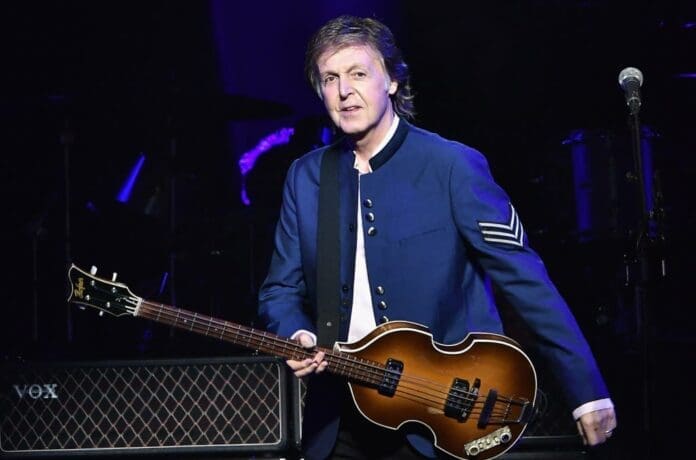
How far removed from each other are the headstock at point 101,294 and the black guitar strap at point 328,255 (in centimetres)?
54

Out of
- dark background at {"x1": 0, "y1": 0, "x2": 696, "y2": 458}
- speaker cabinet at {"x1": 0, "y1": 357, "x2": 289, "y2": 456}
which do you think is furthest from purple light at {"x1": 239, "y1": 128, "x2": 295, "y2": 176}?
speaker cabinet at {"x1": 0, "y1": 357, "x2": 289, "y2": 456}

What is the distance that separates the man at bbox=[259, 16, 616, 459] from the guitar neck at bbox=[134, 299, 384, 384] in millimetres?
37

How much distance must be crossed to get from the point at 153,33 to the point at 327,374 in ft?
16.7

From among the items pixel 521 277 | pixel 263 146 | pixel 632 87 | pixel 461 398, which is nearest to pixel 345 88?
pixel 521 277

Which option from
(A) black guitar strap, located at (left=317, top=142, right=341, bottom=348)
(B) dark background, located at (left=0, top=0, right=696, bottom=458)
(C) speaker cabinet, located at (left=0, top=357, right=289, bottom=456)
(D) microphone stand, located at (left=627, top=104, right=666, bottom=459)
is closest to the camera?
(A) black guitar strap, located at (left=317, top=142, right=341, bottom=348)

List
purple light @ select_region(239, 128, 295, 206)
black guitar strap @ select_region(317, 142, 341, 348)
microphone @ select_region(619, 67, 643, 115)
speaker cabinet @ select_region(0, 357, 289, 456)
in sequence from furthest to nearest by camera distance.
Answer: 1. purple light @ select_region(239, 128, 295, 206)
2. speaker cabinet @ select_region(0, 357, 289, 456)
3. microphone @ select_region(619, 67, 643, 115)
4. black guitar strap @ select_region(317, 142, 341, 348)

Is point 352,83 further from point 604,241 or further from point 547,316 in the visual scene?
point 604,241

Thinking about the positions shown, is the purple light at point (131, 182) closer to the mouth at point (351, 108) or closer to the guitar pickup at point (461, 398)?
the mouth at point (351, 108)

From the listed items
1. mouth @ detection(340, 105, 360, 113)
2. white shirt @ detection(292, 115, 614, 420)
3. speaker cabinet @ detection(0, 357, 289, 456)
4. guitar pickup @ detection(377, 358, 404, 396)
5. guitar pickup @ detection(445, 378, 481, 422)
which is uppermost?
mouth @ detection(340, 105, 360, 113)

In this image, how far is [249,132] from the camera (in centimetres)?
768

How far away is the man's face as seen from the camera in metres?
2.98

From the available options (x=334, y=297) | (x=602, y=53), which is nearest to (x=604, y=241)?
(x=602, y=53)

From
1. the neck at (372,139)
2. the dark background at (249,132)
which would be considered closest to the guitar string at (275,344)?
the neck at (372,139)

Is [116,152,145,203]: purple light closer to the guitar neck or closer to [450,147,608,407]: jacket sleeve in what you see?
the guitar neck
